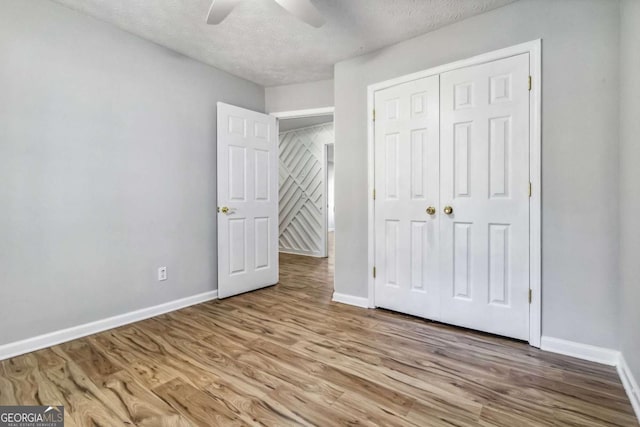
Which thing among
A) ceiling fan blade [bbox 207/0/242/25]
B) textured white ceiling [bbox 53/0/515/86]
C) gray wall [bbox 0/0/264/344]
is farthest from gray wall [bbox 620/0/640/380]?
gray wall [bbox 0/0/264/344]

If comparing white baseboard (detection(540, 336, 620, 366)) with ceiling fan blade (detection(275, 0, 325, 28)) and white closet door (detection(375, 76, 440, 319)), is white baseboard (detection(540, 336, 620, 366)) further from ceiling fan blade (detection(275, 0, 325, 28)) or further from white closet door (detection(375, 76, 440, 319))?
ceiling fan blade (detection(275, 0, 325, 28))

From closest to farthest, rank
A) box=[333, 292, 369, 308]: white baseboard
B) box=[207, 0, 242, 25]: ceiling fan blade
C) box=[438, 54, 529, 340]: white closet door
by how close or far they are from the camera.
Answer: box=[207, 0, 242, 25]: ceiling fan blade
box=[438, 54, 529, 340]: white closet door
box=[333, 292, 369, 308]: white baseboard

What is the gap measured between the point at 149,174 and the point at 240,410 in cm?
210

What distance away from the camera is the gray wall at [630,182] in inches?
58.9

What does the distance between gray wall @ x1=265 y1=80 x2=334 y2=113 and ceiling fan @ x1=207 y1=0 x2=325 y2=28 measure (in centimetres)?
146

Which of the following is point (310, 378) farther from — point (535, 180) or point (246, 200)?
point (246, 200)

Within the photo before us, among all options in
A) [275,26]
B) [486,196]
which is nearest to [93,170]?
[275,26]

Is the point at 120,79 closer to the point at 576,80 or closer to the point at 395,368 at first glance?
the point at 395,368

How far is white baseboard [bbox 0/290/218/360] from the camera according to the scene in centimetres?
198

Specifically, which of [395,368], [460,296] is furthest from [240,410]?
[460,296]

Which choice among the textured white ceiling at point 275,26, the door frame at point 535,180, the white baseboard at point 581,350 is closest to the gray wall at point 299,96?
the textured white ceiling at point 275,26

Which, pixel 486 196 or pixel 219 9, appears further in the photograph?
pixel 486 196

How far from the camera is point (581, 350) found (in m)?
1.90

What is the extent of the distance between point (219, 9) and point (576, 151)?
238 cm
